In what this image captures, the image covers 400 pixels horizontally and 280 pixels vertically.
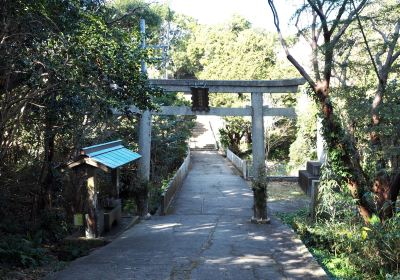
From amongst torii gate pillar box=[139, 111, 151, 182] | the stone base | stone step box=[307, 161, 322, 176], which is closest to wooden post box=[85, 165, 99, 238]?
torii gate pillar box=[139, 111, 151, 182]

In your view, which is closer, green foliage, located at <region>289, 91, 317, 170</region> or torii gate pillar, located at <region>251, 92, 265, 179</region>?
torii gate pillar, located at <region>251, 92, 265, 179</region>

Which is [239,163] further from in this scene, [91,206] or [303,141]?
[91,206]

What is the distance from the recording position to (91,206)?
9562 millimetres

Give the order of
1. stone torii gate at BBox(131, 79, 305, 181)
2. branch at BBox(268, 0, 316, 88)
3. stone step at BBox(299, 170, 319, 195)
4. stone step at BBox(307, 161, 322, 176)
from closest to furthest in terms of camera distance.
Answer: branch at BBox(268, 0, 316, 88), stone torii gate at BBox(131, 79, 305, 181), stone step at BBox(299, 170, 319, 195), stone step at BBox(307, 161, 322, 176)

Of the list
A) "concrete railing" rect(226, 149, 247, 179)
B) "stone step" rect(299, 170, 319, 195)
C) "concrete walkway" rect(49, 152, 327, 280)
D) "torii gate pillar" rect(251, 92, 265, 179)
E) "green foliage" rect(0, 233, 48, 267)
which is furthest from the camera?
"concrete railing" rect(226, 149, 247, 179)

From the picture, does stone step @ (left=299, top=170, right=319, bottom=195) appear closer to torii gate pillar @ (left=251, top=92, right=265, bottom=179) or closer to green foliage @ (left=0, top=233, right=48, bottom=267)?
torii gate pillar @ (left=251, top=92, right=265, bottom=179)

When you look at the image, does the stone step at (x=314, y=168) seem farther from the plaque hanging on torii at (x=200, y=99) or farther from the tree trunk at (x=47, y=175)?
the tree trunk at (x=47, y=175)

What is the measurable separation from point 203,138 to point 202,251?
37223mm

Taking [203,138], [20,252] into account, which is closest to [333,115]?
[20,252]

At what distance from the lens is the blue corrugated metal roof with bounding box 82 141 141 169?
31.6 ft

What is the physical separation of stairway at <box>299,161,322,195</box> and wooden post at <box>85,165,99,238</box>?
10.4 metres

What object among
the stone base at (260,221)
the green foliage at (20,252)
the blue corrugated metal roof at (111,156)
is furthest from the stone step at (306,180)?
the green foliage at (20,252)

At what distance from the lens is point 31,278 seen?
6797mm

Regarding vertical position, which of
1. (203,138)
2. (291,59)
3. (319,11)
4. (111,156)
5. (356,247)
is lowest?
(356,247)
